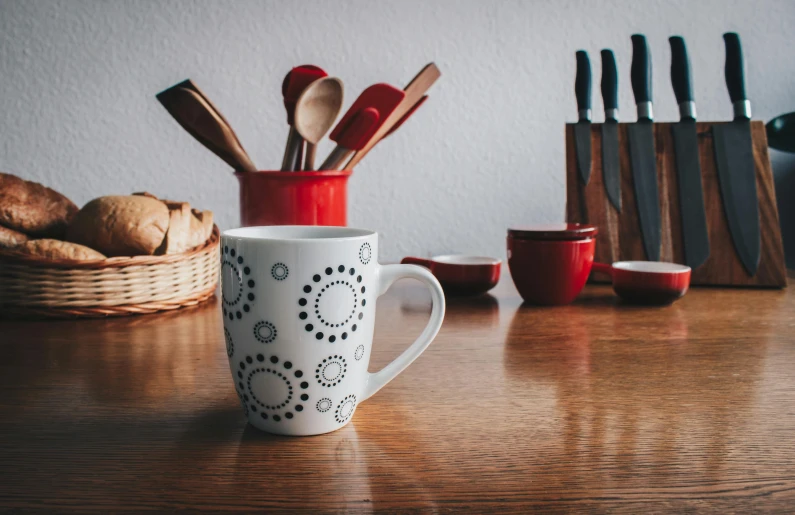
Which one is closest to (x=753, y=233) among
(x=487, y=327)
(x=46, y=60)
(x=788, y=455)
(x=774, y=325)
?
(x=774, y=325)

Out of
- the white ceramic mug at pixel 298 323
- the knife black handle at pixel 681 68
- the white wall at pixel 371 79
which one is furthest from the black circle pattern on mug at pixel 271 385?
the white wall at pixel 371 79

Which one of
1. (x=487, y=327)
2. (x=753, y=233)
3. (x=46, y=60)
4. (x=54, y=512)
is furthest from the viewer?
(x=46, y=60)

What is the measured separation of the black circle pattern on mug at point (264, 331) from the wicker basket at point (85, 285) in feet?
1.13

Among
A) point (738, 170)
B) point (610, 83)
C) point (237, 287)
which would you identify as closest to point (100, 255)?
point (237, 287)

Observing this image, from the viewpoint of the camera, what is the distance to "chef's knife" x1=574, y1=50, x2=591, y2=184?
34.4 inches

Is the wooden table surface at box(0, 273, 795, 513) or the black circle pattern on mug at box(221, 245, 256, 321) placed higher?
the black circle pattern on mug at box(221, 245, 256, 321)

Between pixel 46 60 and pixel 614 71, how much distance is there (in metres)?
1.22

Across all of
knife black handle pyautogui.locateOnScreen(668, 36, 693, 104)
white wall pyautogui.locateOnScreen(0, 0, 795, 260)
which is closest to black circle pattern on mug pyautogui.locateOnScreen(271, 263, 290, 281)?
knife black handle pyautogui.locateOnScreen(668, 36, 693, 104)

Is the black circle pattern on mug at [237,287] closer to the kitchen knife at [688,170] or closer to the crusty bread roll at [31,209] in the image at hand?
the crusty bread roll at [31,209]

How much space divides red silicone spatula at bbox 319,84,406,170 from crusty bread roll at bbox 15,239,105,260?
29 centimetres

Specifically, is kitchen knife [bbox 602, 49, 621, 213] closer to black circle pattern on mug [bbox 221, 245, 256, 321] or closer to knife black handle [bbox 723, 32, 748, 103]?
knife black handle [bbox 723, 32, 748, 103]

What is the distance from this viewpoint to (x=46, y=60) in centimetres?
136

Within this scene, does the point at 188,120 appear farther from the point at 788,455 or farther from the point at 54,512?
the point at 788,455

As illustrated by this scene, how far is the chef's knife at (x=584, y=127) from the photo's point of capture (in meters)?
0.87
